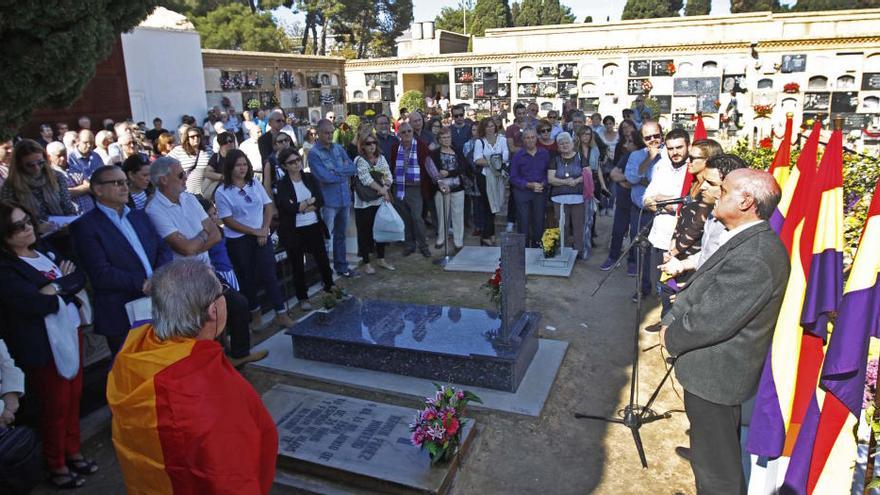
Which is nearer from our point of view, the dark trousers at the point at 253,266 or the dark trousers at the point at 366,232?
the dark trousers at the point at 253,266

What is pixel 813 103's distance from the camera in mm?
19453

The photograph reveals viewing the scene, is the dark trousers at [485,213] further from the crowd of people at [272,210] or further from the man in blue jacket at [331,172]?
the man in blue jacket at [331,172]

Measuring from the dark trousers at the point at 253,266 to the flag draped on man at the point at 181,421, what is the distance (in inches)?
135

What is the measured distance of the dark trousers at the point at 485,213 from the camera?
8812mm

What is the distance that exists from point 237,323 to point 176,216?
43.3 inches

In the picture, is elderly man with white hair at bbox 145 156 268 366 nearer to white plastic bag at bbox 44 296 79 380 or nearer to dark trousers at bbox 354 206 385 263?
white plastic bag at bbox 44 296 79 380

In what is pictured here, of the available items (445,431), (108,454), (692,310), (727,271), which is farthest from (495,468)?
(108,454)

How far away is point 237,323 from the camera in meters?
5.12

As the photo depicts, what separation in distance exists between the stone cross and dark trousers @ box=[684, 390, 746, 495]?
1915 millimetres

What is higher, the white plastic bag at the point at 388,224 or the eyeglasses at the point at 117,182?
the eyeglasses at the point at 117,182

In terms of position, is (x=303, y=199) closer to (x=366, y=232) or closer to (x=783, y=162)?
(x=366, y=232)

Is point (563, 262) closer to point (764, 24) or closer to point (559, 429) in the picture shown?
point (559, 429)

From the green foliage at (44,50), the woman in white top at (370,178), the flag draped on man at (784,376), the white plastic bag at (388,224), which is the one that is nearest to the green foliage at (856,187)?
the flag draped on man at (784,376)

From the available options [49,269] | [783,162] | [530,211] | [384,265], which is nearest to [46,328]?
[49,269]
